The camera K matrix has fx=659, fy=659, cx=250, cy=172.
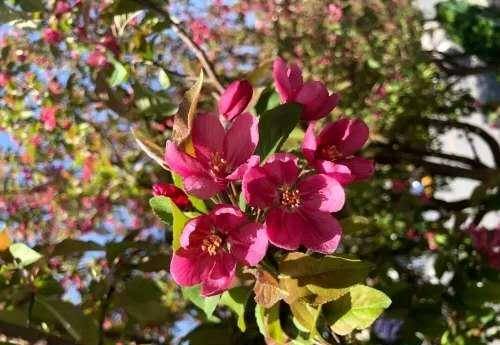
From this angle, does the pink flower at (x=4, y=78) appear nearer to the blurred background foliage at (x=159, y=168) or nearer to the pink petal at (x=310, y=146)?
the blurred background foliage at (x=159, y=168)

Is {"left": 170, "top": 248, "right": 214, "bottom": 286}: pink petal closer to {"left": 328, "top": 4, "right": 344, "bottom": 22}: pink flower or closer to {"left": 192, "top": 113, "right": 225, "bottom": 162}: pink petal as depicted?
{"left": 192, "top": 113, "right": 225, "bottom": 162}: pink petal

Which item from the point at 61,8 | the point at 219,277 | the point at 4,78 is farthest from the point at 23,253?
the point at 4,78

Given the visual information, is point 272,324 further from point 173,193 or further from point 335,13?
point 335,13

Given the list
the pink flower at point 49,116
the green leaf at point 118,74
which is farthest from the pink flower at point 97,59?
the pink flower at point 49,116

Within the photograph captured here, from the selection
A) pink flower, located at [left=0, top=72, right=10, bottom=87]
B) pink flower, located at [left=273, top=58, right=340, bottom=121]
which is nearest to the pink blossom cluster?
pink flower, located at [left=273, top=58, right=340, bottom=121]

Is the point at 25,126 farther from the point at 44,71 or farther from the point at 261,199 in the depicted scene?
the point at 261,199

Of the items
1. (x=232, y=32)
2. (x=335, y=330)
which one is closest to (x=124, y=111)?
(x=335, y=330)

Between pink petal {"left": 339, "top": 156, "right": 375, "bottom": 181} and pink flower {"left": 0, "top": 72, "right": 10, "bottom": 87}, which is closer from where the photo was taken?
pink petal {"left": 339, "top": 156, "right": 375, "bottom": 181}
